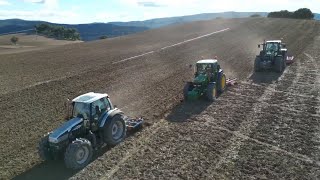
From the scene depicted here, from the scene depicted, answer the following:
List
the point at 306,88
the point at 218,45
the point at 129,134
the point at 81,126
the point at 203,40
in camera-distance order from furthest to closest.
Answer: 1. the point at 203,40
2. the point at 218,45
3. the point at 306,88
4. the point at 129,134
5. the point at 81,126

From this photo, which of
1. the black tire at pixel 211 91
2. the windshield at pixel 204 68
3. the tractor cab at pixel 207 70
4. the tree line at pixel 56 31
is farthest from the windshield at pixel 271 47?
the tree line at pixel 56 31

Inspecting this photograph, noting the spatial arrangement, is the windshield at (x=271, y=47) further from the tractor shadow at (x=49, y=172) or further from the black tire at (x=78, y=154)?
the black tire at (x=78, y=154)

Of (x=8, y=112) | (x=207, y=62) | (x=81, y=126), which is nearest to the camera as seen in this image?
(x=81, y=126)

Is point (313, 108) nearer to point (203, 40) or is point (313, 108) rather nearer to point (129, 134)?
point (129, 134)

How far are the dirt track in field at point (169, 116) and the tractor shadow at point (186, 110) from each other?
0.04 meters

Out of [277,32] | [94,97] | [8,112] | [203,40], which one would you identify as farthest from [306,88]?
[277,32]

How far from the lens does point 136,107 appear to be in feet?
56.8

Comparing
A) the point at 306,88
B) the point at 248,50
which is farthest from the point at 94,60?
the point at 306,88

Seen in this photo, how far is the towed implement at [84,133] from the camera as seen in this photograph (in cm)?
1079

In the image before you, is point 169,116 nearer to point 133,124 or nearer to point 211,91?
point 133,124

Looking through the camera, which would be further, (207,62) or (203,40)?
(203,40)

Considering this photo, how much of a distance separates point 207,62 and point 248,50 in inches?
729

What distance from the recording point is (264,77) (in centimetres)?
2342

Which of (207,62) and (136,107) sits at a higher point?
(207,62)
